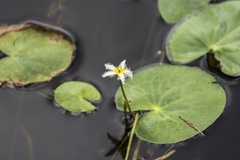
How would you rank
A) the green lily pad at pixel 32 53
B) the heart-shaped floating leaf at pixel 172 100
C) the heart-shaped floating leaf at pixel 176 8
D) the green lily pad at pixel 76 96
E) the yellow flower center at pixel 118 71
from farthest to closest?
the heart-shaped floating leaf at pixel 176 8, the green lily pad at pixel 32 53, the green lily pad at pixel 76 96, the heart-shaped floating leaf at pixel 172 100, the yellow flower center at pixel 118 71

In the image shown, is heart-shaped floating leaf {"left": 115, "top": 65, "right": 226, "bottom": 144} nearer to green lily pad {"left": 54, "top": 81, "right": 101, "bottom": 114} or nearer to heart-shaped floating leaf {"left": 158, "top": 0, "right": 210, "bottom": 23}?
green lily pad {"left": 54, "top": 81, "right": 101, "bottom": 114}

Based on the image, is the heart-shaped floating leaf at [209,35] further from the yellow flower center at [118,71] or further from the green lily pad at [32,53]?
the green lily pad at [32,53]

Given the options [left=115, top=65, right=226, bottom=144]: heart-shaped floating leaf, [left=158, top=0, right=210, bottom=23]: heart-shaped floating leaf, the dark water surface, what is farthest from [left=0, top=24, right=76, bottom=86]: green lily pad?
[left=158, top=0, right=210, bottom=23]: heart-shaped floating leaf

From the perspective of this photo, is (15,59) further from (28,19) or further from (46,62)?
(28,19)

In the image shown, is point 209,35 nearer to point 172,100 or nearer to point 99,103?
point 172,100

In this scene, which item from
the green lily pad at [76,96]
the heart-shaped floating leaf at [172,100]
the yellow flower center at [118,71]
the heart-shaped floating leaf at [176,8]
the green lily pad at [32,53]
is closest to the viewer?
the yellow flower center at [118,71]

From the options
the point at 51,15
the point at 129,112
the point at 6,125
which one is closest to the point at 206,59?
the point at 129,112

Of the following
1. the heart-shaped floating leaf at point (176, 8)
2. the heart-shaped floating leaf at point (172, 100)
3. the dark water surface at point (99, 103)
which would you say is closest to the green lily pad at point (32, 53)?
the dark water surface at point (99, 103)
